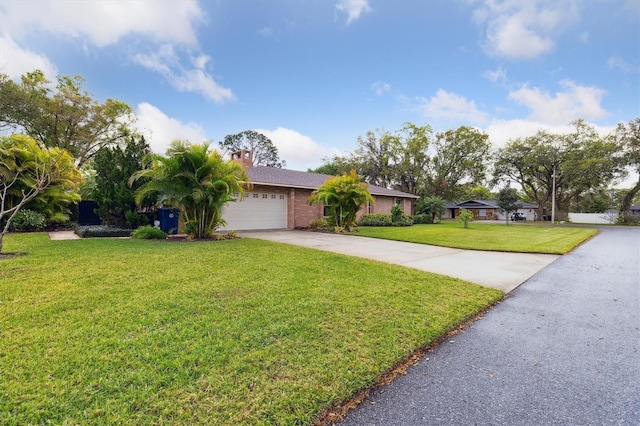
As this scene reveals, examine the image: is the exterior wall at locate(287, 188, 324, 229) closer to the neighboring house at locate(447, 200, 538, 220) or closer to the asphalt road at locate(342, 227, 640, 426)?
the asphalt road at locate(342, 227, 640, 426)

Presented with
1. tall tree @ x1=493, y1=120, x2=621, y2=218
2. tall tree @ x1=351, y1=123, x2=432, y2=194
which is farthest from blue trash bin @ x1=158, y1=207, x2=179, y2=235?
tall tree @ x1=493, y1=120, x2=621, y2=218

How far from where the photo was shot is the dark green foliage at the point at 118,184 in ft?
33.4

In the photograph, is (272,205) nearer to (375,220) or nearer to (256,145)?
(375,220)

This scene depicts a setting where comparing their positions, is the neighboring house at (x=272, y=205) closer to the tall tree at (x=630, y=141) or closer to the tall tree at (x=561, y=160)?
the tall tree at (x=561, y=160)

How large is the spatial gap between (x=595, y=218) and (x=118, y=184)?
44.2 metres

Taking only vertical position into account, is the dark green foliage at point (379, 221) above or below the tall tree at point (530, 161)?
below

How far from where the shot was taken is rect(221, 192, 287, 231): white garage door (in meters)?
13.8

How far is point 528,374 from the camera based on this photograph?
96.7 inches

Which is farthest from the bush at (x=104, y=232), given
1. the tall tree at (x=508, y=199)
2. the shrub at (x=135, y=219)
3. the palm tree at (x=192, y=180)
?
the tall tree at (x=508, y=199)

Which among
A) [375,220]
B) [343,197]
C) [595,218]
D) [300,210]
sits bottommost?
[595,218]

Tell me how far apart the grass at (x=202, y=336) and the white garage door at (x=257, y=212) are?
328 inches

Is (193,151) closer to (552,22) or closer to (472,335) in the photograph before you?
(472,335)

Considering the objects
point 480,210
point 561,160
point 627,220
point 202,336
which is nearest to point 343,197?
point 202,336

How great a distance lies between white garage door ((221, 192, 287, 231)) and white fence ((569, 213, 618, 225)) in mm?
36191
